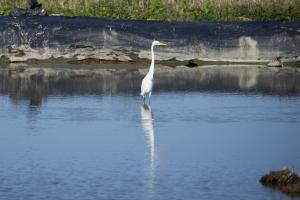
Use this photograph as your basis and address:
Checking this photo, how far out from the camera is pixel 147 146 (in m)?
11.6

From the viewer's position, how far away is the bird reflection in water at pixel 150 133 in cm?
1005

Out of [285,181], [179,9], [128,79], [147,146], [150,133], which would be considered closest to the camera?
[285,181]

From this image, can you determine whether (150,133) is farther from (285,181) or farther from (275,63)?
(275,63)

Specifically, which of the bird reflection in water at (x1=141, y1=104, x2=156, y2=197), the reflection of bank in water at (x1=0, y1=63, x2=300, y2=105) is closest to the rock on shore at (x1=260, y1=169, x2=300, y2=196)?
the bird reflection in water at (x1=141, y1=104, x2=156, y2=197)

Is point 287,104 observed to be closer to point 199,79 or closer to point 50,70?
point 199,79

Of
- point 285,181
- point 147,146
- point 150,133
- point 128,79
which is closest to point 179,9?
point 128,79

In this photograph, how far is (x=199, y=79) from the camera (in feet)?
58.5

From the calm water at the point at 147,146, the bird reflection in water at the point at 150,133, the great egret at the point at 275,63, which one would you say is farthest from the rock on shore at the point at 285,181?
the great egret at the point at 275,63

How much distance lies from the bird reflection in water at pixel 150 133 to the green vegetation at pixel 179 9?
812 centimetres

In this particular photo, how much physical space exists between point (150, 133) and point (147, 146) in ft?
2.93

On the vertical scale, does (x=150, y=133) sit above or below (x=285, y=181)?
below

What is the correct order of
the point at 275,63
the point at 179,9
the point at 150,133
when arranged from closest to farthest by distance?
1. the point at 150,133
2. the point at 275,63
3. the point at 179,9

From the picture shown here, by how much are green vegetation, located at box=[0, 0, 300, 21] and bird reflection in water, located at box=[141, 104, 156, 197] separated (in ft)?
26.7

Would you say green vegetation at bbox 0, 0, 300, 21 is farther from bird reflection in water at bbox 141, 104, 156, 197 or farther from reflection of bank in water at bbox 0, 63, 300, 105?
bird reflection in water at bbox 141, 104, 156, 197
